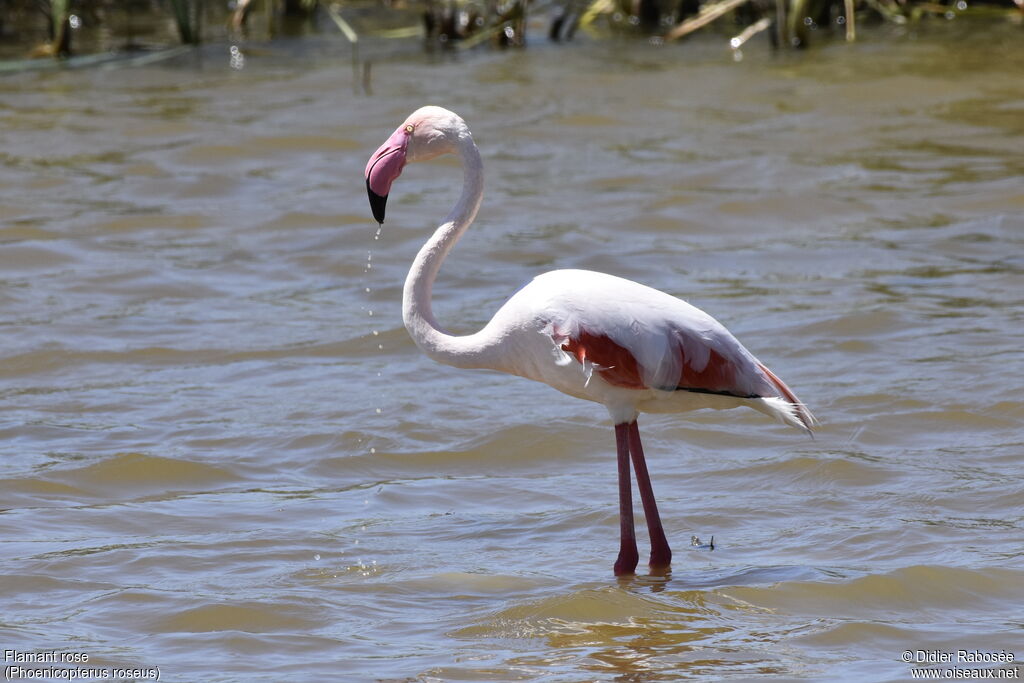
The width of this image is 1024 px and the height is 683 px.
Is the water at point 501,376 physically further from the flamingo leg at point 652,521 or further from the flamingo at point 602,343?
the flamingo at point 602,343

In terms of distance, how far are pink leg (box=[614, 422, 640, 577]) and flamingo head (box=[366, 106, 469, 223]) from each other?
118 cm

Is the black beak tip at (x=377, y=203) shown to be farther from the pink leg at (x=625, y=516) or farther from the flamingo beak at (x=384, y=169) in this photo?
the pink leg at (x=625, y=516)

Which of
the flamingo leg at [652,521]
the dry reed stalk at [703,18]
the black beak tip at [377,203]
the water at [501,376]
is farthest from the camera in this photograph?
the dry reed stalk at [703,18]

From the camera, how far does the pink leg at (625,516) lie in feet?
17.6

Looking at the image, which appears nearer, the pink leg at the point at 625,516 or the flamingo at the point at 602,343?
the flamingo at the point at 602,343

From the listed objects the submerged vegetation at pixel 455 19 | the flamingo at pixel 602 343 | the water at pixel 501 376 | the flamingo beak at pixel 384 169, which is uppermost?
the flamingo beak at pixel 384 169

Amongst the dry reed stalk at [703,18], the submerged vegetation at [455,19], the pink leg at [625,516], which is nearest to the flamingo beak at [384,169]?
the pink leg at [625,516]

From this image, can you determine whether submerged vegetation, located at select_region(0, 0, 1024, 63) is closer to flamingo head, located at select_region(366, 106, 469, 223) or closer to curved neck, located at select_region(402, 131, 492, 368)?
flamingo head, located at select_region(366, 106, 469, 223)

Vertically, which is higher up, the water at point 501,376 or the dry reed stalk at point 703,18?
the dry reed stalk at point 703,18

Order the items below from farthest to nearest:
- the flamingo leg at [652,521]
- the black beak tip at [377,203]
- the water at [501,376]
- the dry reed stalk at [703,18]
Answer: the dry reed stalk at [703,18] < the flamingo leg at [652,521] < the black beak tip at [377,203] < the water at [501,376]

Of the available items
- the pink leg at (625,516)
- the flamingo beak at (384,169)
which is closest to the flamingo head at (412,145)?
the flamingo beak at (384,169)

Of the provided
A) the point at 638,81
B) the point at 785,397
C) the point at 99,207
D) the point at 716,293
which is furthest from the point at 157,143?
the point at 785,397

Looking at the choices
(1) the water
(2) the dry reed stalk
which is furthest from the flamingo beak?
(2) the dry reed stalk

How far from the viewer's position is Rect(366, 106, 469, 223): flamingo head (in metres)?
5.42
